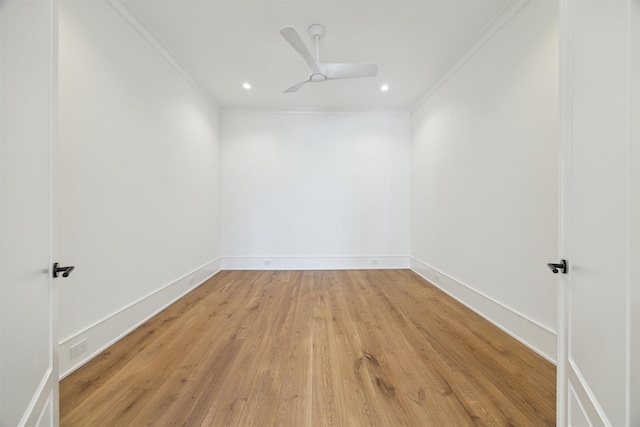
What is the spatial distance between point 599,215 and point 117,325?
123 inches

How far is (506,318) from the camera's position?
7.15 feet

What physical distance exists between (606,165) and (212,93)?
438 cm

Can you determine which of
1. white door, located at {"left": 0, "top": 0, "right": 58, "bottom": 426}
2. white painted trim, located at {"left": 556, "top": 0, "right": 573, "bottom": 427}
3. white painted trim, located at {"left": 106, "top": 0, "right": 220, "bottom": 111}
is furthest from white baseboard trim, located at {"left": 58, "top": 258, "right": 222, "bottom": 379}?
white painted trim, located at {"left": 556, "top": 0, "right": 573, "bottom": 427}

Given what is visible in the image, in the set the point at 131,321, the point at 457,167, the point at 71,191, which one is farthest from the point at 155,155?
the point at 457,167

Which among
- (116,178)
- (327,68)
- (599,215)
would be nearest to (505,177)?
(599,215)

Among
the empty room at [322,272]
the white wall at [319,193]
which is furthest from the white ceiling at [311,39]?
the white wall at [319,193]

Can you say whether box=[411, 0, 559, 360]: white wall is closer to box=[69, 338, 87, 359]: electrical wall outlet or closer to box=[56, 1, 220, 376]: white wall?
box=[56, 1, 220, 376]: white wall

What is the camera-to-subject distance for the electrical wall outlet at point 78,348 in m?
1.67

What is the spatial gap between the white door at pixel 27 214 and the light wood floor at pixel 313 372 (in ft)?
2.15

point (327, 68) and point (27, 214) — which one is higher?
point (327, 68)

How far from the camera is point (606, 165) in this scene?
746 mm

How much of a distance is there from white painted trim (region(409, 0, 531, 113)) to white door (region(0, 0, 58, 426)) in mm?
3110

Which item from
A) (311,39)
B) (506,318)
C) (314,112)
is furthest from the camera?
(314,112)

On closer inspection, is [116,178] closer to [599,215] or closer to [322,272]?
[599,215]
